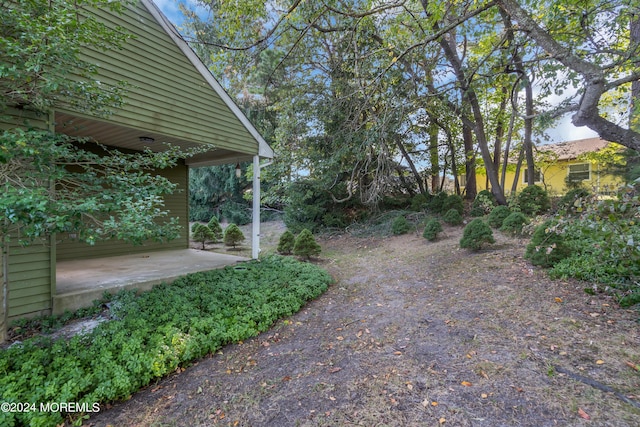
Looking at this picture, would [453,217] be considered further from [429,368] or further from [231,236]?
[231,236]

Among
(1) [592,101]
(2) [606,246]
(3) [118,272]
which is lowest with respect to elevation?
(3) [118,272]

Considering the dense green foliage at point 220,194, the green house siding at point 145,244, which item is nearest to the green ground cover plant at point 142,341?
the green house siding at point 145,244

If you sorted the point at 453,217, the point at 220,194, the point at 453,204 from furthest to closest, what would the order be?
the point at 220,194 < the point at 453,204 < the point at 453,217

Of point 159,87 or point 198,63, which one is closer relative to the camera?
point 159,87

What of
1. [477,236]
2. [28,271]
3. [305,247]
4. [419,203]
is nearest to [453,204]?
[419,203]

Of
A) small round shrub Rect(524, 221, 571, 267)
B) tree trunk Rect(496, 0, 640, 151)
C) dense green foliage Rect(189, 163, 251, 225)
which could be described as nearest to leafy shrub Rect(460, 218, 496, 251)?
small round shrub Rect(524, 221, 571, 267)

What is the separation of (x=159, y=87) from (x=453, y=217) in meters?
7.84

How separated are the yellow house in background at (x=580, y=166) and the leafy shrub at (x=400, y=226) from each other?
4365 mm

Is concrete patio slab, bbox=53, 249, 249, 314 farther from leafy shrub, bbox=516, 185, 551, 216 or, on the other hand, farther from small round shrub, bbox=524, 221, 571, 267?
leafy shrub, bbox=516, 185, 551, 216

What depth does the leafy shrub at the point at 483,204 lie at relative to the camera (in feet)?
28.8

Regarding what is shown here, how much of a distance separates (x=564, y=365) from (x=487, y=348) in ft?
1.92

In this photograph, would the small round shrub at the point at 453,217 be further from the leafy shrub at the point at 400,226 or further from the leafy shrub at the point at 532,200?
the leafy shrub at the point at 532,200

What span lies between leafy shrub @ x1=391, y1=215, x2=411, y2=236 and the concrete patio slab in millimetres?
4772

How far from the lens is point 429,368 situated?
2.64 meters
